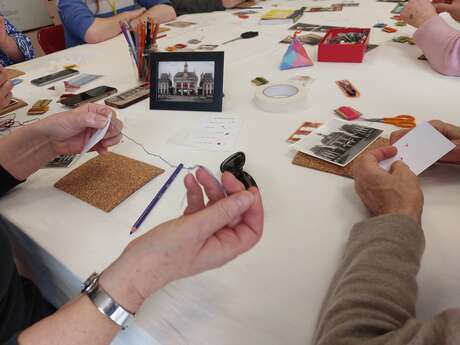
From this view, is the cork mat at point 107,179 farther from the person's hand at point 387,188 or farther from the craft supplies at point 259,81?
the craft supplies at point 259,81

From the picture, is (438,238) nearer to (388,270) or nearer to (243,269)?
(388,270)

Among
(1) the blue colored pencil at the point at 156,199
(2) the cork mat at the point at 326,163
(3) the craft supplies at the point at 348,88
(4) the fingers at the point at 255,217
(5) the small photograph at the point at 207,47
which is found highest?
(4) the fingers at the point at 255,217

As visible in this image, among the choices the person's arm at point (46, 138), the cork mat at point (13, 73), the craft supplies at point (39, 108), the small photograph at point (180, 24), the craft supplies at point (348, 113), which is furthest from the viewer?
the small photograph at point (180, 24)

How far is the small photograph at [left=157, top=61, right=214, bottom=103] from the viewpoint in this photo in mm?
1071

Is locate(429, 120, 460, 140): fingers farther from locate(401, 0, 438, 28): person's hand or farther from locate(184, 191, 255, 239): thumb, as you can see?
locate(401, 0, 438, 28): person's hand

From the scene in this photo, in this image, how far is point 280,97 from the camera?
3.47ft

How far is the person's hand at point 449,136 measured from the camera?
2.39 feet

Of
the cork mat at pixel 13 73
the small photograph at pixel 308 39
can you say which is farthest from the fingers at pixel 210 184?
the cork mat at pixel 13 73

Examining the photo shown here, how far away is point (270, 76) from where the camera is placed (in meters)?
1.29

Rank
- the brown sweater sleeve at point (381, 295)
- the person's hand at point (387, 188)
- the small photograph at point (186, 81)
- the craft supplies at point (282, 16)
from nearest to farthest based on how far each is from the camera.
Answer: the brown sweater sleeve at point (381, 295) → the person's hand at point (387, 188) → the small photograph at point (186, 81) → the craft supplies at point (282, 16)

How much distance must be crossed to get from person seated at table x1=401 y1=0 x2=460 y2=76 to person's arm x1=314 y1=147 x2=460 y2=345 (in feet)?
2.28

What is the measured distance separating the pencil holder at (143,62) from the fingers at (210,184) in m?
0.85

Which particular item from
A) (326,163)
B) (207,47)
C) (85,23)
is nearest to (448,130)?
(326,163)

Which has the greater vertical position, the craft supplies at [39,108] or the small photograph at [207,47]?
the small photograph at [207,47]
